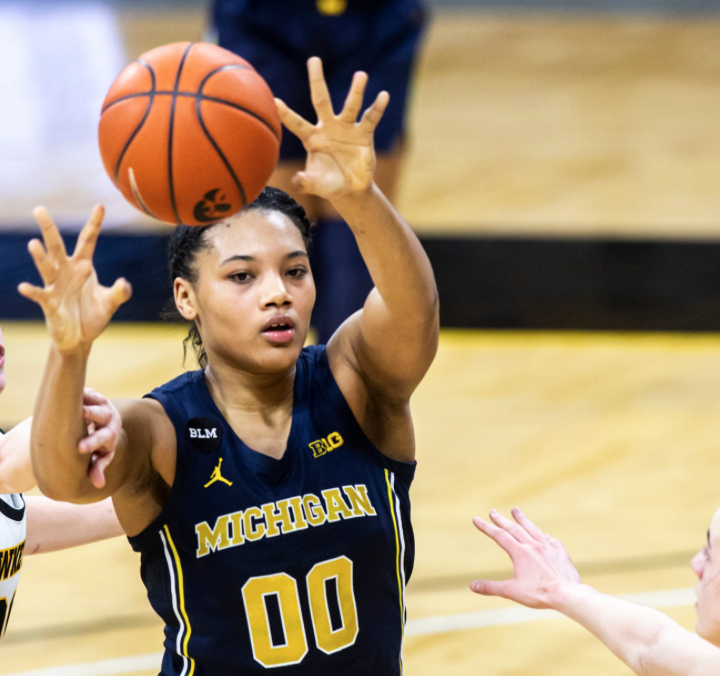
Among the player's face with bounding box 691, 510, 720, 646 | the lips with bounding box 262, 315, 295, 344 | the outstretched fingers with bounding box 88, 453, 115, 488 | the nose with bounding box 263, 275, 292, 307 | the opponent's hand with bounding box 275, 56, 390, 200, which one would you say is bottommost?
the player's face with bounding box 691, 510, 720, 646

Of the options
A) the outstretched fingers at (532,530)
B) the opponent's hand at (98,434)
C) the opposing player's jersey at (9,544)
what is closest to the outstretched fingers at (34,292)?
the opponent's hand at (98,434)

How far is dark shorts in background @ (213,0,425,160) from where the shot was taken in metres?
4.27

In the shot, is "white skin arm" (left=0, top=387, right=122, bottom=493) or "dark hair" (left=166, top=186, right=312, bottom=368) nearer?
"white skin arm" (left=0, top=387, right=122, bottom=493)

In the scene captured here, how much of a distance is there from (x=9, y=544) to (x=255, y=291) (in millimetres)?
760

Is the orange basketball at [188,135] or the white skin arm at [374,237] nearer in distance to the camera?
the white skin arm at [374,237]

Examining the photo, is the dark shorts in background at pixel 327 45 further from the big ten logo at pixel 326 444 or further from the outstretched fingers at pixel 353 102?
the outstretched fingers at pixel 353 102

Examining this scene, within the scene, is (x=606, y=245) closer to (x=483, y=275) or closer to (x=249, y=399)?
(x=483, y=275)

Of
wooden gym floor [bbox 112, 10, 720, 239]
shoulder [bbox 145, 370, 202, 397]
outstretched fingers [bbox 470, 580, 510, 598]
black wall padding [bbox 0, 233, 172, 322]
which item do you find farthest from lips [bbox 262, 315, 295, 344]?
wooden gym floor [bbox 112, 10, 720, 239]

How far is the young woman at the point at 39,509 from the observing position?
6.63 feet

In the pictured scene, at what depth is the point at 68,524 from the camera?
2719mm

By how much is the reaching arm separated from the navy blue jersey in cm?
33

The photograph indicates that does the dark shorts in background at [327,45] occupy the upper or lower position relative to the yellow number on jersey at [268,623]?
upper

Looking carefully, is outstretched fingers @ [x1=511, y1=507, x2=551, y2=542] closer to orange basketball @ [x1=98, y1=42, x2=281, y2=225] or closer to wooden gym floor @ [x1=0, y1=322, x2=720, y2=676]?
orange basketball @ [x1=98, y1=42, x2=281, y2=225]

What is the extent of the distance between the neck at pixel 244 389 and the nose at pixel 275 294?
0.18m
